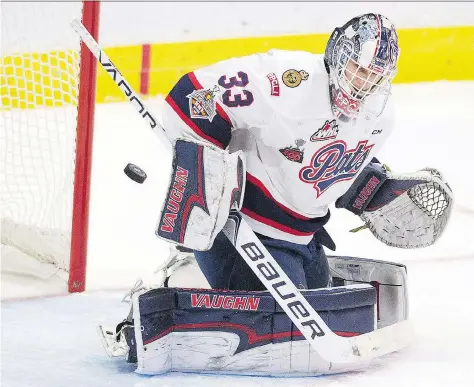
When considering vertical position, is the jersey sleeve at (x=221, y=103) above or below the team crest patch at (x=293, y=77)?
below

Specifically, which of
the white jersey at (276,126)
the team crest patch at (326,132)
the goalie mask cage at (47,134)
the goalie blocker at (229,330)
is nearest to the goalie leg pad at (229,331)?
the goalie blocker at (229,330)

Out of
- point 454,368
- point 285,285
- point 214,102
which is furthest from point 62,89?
point 454,368

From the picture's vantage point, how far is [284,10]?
5.25 metres

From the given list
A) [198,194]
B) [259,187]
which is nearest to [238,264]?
[259,187]

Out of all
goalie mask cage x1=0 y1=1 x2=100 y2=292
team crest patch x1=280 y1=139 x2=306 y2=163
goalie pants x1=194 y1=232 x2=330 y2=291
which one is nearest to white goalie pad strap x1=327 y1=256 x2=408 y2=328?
goalie pants x1=194 y1=232 x2=330 y2=291

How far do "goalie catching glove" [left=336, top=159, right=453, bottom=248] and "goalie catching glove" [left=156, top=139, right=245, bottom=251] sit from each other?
563 mm

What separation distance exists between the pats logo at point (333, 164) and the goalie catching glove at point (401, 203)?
213mm

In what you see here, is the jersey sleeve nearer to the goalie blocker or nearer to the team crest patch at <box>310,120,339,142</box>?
the team crest patch at <box>310,120,339,142</box>

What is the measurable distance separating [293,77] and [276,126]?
12cm

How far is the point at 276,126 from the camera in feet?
8.30

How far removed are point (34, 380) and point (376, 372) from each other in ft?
2.63

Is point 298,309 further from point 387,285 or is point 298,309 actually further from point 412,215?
point 412,215

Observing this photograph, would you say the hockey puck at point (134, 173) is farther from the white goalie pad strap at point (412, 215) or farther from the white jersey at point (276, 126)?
the white goalie pad strap at point (412, 215)

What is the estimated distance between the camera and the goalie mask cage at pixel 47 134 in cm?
315
